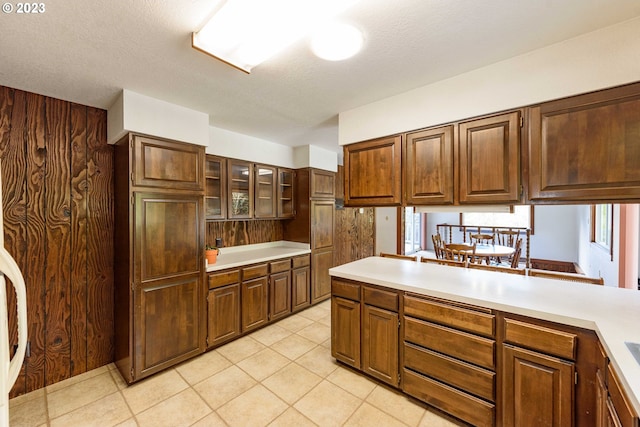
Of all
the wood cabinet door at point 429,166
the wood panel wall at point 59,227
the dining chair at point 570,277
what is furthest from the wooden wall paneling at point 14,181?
the dining chair at point 570,277

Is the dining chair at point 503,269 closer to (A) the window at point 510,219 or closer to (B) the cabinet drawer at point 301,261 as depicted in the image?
(B) the cabinet drawer at point 301,261

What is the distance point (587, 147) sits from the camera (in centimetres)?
160

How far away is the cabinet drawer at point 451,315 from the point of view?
166cm

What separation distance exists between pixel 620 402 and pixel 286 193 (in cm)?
360

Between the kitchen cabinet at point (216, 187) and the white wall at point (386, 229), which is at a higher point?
the kitchen cabinet at point (216, 187)

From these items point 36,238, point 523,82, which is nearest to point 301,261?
point 36,238

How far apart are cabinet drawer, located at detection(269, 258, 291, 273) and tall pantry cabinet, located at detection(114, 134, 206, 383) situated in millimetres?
903

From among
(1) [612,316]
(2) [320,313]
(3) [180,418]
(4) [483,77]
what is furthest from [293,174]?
(1) [612,316]

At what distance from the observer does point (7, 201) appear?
2.06 metres

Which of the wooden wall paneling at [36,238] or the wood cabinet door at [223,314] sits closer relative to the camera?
the wooden wall paneling at [36,238]

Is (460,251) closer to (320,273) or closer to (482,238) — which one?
(482,238)

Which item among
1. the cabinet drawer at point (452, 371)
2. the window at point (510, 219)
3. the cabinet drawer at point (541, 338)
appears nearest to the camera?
the cabinet drawer at point (541, 338)

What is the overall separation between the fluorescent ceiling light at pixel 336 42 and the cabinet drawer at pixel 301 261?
8.41ft

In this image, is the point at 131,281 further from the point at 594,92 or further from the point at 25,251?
the point at 594,92
